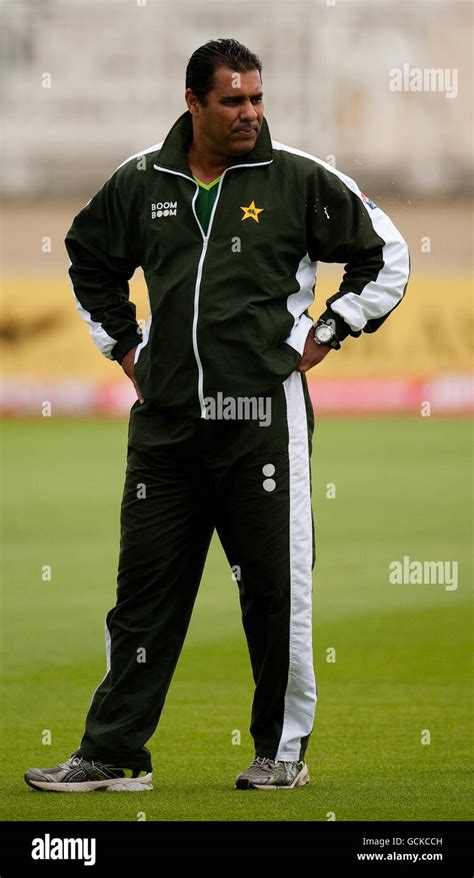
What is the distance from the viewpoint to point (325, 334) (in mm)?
5184

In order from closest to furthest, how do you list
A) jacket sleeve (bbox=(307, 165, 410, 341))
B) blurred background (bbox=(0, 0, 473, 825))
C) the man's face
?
the man's face
jacket sleeve (bbox=(307, 165, 410, 341))
blurred background (bbox=(0, 0, 473, 825))

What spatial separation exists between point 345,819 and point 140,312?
20.9m

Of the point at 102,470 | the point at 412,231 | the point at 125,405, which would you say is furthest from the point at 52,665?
the point at 412,231

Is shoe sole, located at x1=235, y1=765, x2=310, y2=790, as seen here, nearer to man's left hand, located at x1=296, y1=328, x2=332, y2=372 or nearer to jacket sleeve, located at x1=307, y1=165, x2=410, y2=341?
man's left hand, located at x1=296, y1=328, x2=332, y2=372

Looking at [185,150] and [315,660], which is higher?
[185,150]

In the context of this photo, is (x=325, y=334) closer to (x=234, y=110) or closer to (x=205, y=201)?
(x=205, y=201)

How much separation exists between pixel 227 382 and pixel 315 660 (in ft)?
11.1

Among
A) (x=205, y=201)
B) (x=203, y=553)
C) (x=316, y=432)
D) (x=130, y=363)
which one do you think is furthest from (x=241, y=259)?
(x=316, y=432)

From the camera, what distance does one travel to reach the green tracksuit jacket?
501 cm

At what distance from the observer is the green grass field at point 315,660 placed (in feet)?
16.6

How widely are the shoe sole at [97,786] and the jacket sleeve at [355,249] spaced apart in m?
1.56

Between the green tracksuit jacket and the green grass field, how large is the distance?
50.6 inches

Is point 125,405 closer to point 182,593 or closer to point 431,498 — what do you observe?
point 431,498
